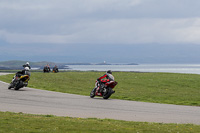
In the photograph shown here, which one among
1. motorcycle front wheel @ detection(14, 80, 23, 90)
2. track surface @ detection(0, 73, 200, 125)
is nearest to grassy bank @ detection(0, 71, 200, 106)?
motorcycle front wheel @ detection(14, 80, 23, 90)

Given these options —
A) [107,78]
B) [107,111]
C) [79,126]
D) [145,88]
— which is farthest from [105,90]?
[145,88]

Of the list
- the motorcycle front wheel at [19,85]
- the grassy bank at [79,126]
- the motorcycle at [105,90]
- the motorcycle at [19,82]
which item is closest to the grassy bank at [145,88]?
the motorcycle at [105,90]

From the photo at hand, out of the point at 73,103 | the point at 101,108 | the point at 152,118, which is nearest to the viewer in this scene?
the point at 152,118

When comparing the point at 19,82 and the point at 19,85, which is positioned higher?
the point at 19,82

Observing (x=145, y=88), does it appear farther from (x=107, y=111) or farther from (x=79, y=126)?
(x=79, y=126)

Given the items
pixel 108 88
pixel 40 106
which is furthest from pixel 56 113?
pixel 108 88

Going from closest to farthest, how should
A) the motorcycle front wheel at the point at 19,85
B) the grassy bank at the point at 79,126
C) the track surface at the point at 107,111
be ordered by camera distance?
the grassy bank at the point at 79,126
the track surface at the point at 107,111
the motorcycle front wheel at the point at 19,85

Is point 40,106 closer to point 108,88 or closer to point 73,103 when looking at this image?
point 73,103

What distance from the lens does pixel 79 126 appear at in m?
11.9

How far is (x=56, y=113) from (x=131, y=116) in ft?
10.4

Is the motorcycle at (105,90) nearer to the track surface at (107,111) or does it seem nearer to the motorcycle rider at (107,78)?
the motorcycle rider at (107,78)

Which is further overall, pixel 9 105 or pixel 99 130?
pixel 9 105

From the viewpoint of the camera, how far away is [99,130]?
11328 millimetres

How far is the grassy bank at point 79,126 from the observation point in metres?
11.1
